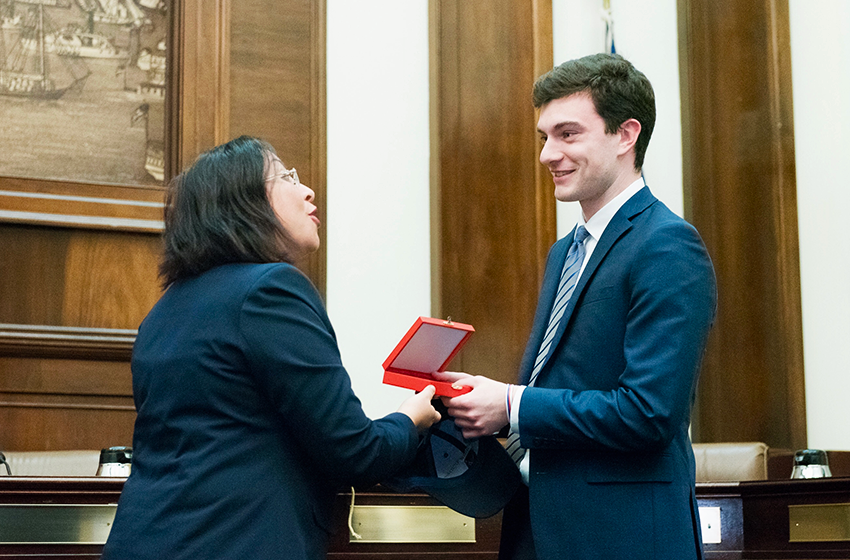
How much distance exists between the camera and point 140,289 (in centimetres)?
371

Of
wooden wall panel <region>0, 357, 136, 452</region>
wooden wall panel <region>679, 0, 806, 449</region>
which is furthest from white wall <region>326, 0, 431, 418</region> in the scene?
wooden wall panel <region>679, 0, 806, 449</region>

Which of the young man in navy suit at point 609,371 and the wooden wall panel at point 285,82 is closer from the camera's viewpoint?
the young man in navy suit at point 609,371

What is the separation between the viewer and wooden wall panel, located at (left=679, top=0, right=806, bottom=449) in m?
4.07

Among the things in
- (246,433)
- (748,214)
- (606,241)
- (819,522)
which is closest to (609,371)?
(606,241)

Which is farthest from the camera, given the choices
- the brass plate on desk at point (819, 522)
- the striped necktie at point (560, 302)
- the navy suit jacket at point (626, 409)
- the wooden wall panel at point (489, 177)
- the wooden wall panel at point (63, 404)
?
the wooden wall panel at point (489, 177)

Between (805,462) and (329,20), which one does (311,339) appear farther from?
(329,20)

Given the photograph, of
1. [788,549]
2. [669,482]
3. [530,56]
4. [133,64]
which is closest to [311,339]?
[669,482]

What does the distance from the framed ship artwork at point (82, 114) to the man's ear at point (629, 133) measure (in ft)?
7.58

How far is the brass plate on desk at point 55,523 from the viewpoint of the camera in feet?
7.75

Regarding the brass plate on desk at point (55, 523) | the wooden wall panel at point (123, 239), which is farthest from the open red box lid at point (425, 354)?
the wooden wall panel at point (123, 239)

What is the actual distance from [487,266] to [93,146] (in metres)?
1.62

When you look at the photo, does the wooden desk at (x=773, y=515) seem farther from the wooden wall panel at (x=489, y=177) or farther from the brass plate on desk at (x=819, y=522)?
the wooden wall panel at (x=489, y=177)

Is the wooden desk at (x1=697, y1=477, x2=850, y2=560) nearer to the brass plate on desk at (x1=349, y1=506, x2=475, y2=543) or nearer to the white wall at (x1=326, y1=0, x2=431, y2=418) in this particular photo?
the brass plate on desk at (x1=349, y1=506, x2=475, y2=543)

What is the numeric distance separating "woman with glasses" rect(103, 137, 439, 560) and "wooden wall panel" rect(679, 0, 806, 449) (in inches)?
110
